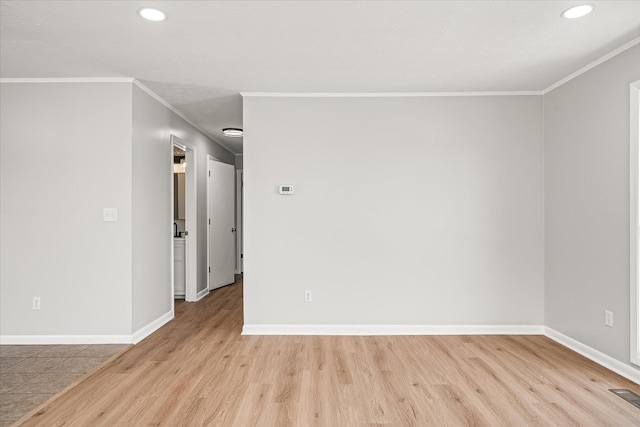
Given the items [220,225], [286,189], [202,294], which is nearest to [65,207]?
[286,189]

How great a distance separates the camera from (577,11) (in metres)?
2.28

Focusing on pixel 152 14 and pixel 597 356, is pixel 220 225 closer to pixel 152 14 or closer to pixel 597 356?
pixel 152 14

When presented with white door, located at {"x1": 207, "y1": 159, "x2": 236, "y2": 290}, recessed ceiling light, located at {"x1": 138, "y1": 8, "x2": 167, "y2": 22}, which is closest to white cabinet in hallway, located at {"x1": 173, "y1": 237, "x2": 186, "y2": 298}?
white door, located at {"x1": 207, "y1": 159, "x2": 236, "y2": 290}

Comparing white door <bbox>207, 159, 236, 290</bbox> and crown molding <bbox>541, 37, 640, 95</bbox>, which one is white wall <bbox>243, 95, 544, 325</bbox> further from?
white door <bbox>207, 159, 236, 290</bbox>

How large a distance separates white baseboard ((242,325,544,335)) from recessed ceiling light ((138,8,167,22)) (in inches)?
112

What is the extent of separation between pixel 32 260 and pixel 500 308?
4640 mm

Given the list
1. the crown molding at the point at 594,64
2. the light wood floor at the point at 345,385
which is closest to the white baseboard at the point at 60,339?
the light wood floor at the point at 345,385

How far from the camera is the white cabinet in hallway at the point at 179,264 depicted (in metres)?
5.34

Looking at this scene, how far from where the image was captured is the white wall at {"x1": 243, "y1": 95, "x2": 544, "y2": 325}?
3.82m

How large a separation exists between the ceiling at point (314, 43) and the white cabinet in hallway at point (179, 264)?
2.33 metres

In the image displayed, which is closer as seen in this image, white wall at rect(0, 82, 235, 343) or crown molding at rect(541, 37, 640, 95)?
crown molding at rect(541, 37, 640, 95)

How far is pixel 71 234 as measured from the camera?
3.45 meters

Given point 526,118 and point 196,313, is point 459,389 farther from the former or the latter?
point 196,313

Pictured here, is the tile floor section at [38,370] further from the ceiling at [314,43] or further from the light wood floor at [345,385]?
the ceiling at [314,43]
